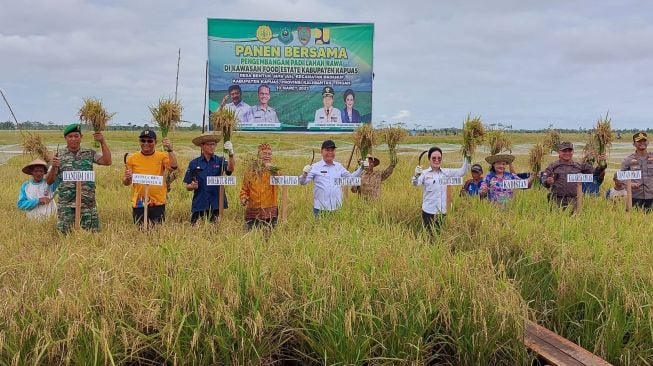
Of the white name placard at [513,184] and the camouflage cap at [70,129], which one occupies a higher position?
the camouflage cap at [70,129]

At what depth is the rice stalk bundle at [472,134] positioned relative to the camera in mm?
6762

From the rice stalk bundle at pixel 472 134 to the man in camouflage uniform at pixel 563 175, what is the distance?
1084 mm

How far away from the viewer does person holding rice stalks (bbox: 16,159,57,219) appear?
6.17 metres

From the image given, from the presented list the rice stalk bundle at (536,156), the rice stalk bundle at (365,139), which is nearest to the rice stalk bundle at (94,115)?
the rice stalk bundle at (365,139)

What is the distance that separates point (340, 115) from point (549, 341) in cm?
1056

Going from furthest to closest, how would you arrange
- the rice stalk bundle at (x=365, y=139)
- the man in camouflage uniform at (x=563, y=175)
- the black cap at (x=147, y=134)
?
1. the rice stalk bundle at (x=365, y=139)
2. the man in camouflage uniform at (x=563, y=175)
3. the black cap at (x=147, y=134)

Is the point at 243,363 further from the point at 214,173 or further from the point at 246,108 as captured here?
the point at 246,108

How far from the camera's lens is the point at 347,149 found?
16.9 metres

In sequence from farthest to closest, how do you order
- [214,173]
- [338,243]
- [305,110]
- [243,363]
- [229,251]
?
1. [305,110]
2. [214,173]
3. [338,243]
4. [229,251]
5. [243,363]

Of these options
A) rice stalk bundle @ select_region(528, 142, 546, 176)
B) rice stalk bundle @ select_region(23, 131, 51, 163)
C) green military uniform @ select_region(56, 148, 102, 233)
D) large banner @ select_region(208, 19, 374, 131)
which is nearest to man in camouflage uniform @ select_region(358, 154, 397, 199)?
rice stalk bundle @ select_region(528, 142, 546, 176)

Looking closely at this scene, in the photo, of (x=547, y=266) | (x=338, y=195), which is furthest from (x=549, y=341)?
(x=338, y=195)

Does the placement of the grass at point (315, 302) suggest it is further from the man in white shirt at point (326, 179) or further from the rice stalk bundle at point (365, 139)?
the rice stalk bundle at point (365, 139)

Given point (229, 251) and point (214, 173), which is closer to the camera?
point (229, 251)

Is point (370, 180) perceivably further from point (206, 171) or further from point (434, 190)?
point (206, 171)
